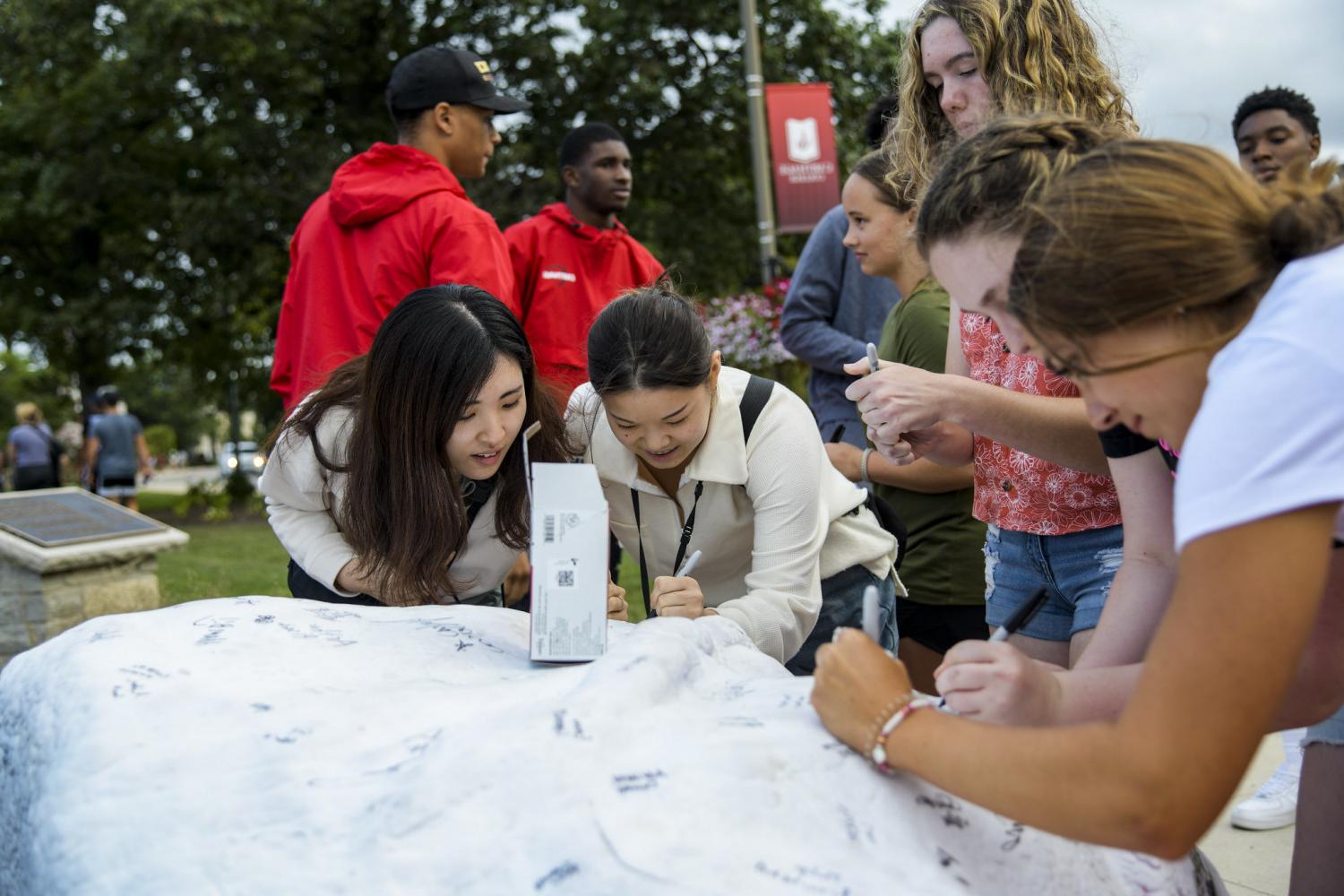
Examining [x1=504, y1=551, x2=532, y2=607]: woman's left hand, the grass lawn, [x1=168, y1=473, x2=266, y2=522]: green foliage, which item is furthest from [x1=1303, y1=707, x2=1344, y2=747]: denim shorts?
[x1=168, y1=473, x2=266, y2=522]: green foliage

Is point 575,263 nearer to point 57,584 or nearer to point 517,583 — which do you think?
point 517,583

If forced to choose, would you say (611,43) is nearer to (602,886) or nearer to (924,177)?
(924,177)

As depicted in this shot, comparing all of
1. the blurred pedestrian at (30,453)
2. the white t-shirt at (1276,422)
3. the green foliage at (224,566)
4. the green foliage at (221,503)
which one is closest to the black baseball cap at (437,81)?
the green foliage at (224,566)

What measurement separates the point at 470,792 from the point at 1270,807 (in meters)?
2.76

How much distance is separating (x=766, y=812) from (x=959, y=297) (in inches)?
31.2

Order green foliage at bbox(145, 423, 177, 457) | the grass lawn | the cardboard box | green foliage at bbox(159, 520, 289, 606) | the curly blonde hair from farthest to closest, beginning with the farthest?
green foliage at bbox(145, 423, 177, 457) < green foliage at bbox(159, 520, 289, 606) < the grass lawn < the curly blonde hair < the cardboard box

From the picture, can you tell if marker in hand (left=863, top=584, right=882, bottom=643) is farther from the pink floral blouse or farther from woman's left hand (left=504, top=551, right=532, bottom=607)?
woman's left hand (left=504, top=551, right=532, bottom=607)

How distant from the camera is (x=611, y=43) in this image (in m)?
14.2

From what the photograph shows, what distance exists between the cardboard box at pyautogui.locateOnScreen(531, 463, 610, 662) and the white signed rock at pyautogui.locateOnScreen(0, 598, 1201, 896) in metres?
0.09

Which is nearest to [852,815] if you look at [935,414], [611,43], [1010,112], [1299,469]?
[1299,469]

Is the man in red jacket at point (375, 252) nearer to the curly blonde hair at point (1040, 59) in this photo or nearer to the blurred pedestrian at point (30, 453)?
the curly blonde hair at point (1040, 59)

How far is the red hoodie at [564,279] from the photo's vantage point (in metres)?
4.21

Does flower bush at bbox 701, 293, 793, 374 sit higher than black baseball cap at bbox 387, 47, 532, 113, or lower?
lower

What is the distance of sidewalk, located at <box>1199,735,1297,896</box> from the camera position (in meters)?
2.83
